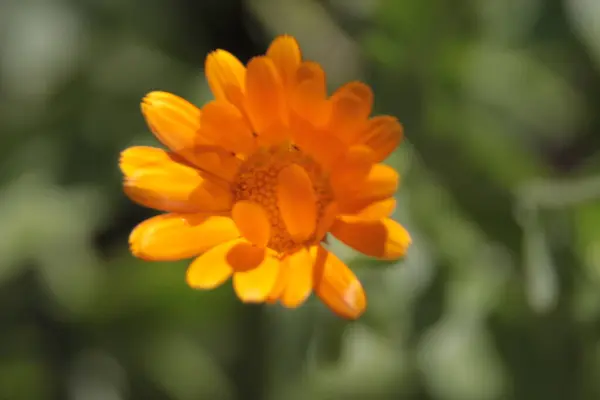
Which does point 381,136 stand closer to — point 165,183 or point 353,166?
point 353,166

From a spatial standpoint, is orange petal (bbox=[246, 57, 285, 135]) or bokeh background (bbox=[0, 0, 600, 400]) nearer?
orange petal (bbox=[246, 57, 285, 135])

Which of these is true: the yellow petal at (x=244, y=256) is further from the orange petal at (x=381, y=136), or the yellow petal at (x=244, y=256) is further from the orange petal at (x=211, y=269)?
the orange petal at (x=381, y=136)

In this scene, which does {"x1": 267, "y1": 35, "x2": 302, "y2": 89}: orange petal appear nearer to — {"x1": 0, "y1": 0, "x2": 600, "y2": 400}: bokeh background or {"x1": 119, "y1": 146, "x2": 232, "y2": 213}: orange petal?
{"x1": 119, "y1": 146, "x2": 232, "y2": 213}: orange petal

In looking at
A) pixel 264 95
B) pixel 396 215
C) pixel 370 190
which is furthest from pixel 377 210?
pixel 396 215

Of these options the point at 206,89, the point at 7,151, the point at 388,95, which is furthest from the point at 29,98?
the point at 388,95

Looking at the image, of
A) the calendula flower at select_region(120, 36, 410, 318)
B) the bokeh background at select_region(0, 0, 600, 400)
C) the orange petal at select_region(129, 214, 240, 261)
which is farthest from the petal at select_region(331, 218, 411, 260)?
the bokeh background at select_region(0, 0, 600, 400)

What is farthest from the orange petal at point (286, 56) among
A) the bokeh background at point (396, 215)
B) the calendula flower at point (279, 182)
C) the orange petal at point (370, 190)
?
the bokeh background at point (396, 215)
